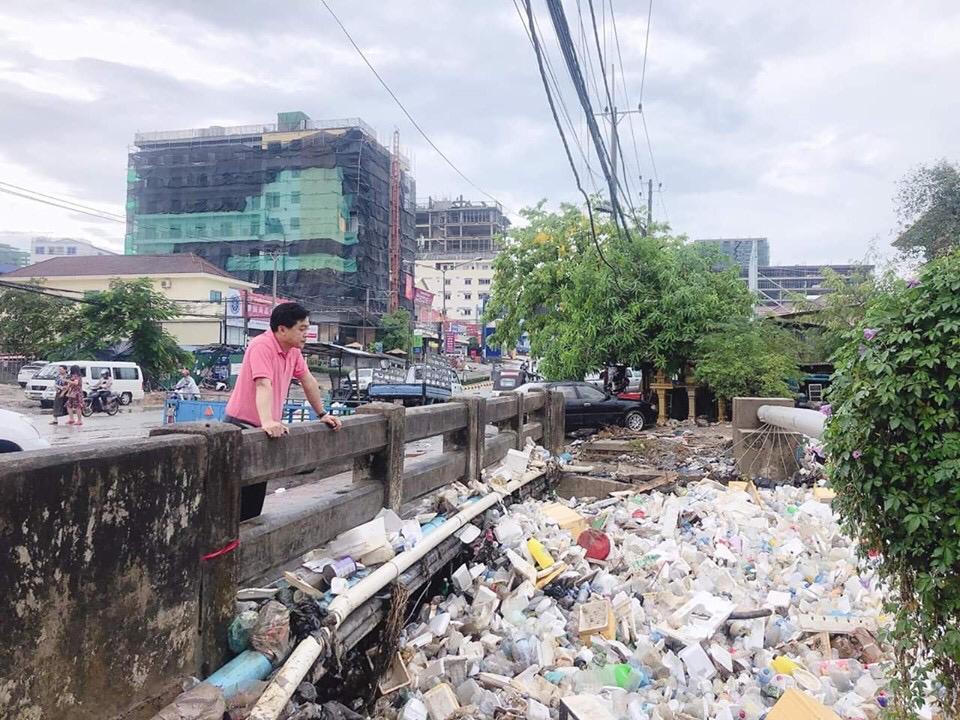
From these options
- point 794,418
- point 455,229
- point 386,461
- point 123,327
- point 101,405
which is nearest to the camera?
point 386,461

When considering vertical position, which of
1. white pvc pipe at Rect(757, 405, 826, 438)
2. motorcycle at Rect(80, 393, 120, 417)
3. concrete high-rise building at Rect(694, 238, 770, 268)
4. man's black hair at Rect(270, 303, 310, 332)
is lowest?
motorcycle at Rect(80, 393, 120, 417)

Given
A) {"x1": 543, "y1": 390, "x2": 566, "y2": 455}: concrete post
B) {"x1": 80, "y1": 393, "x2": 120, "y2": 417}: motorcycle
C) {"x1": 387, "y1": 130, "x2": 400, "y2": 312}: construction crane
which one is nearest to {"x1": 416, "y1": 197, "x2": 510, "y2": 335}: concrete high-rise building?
{"x1": 387, "y1": 130, "x2": 400, "y2": 312}: construction crane

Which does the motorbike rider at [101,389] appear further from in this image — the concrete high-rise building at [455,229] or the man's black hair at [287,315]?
the concrete high-rise building at [455,229]

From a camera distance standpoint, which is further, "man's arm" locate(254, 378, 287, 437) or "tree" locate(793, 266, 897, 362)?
"tree" locate(793, 266, 897, 362)

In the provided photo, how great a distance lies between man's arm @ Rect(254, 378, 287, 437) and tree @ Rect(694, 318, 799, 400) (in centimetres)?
1531

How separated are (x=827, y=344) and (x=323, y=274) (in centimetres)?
5176

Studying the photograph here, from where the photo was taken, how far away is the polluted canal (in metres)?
3.49

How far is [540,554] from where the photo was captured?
19.6 feet

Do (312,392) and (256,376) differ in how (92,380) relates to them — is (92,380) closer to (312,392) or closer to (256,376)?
(312,392)

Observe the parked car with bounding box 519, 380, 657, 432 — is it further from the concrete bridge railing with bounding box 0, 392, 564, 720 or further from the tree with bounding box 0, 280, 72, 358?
the tree with bounding box 0, 280, 72, 358

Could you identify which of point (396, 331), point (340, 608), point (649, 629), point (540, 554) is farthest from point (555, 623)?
point (396, 331)

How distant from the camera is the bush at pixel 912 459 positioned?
2828mm

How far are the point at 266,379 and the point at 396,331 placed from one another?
55.3 m

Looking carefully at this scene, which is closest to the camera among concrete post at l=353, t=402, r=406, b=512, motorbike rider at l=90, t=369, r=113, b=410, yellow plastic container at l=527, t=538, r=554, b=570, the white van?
concrete post at l=353, t=402, r=406, b=512
